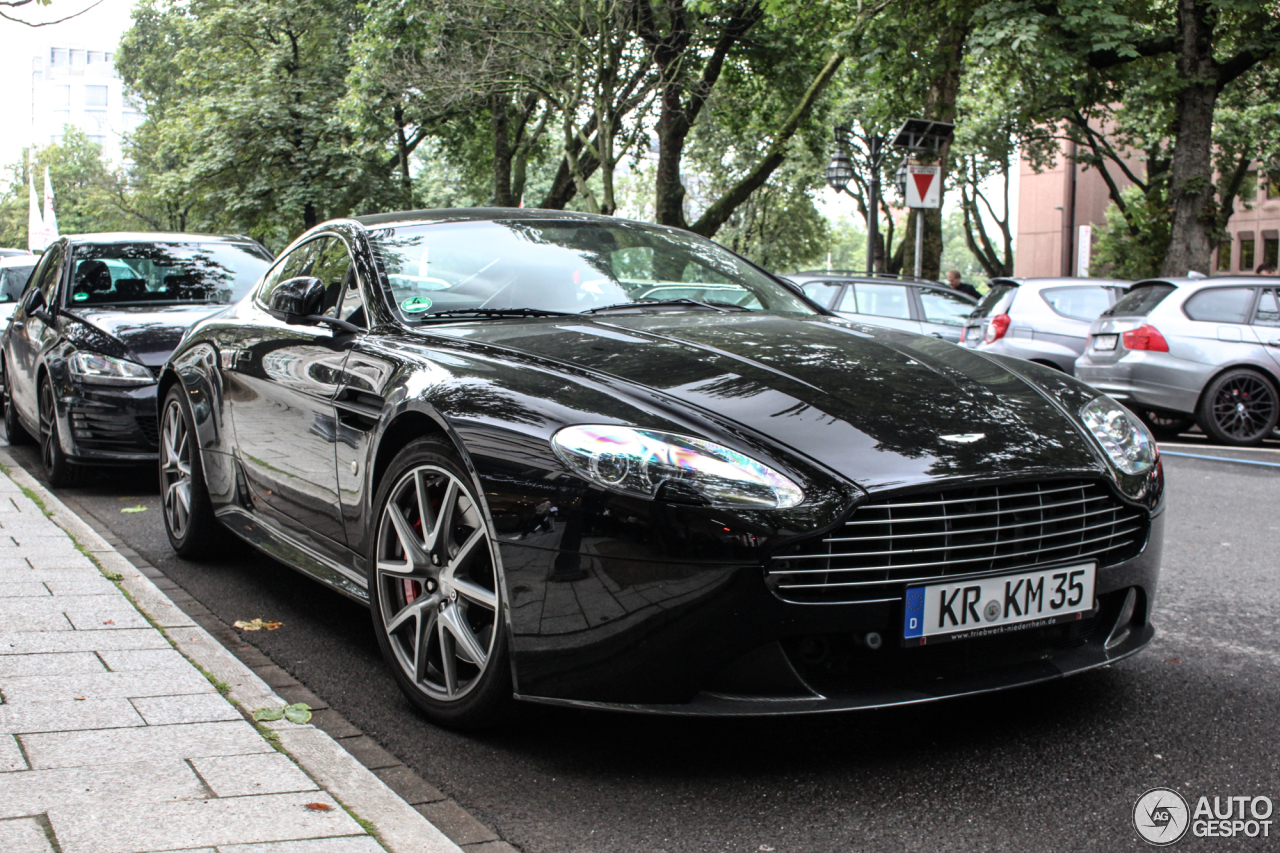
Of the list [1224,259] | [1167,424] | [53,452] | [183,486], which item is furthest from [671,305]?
[1224,259]

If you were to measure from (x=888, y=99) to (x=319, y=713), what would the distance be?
18.9m

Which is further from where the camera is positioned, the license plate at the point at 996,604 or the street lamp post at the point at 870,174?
the street lamp post at the point at 870,174

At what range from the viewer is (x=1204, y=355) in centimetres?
1135

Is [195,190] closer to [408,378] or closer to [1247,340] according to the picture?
[1247,340]

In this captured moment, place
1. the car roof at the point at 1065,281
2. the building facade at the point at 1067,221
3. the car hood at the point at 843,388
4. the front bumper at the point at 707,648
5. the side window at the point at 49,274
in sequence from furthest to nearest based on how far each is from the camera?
the building facade at the point at 1067,221 < the car roof at the point at 1065,281 < the side window at the point at 49,274 < the car hood at the point at 843,388 < the front bumper at the point at 707,648

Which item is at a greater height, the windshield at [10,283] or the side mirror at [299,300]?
the windshield at [10,283]

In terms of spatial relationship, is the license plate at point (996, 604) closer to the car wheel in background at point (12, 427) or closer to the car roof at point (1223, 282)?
the car wheel in background at point (12, 427)

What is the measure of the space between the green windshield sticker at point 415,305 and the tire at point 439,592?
709mm

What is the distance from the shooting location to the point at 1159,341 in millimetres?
11531

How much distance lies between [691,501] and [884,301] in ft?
42.8

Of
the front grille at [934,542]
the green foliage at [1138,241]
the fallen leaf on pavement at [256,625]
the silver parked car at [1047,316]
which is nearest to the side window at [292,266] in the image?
the fallen leaf on pavement at [256,625]

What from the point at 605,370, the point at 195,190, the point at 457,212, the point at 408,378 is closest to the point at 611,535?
the point at 605,370

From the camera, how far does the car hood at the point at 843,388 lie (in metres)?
2.96

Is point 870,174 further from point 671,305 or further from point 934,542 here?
point 934,542
